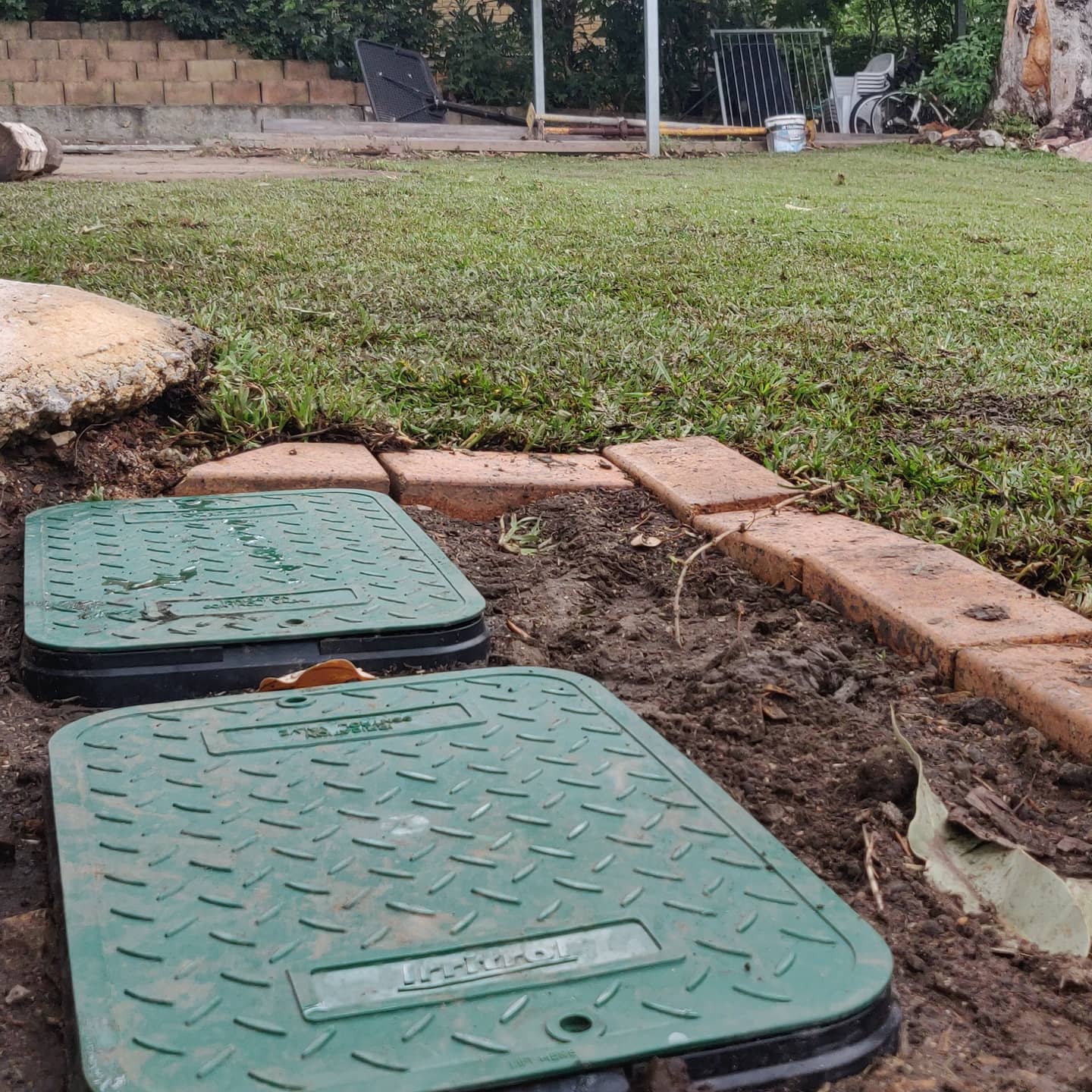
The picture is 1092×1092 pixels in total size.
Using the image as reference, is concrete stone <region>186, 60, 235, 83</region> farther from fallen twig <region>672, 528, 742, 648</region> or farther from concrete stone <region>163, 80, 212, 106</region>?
fallen twig <region>672, 528, 742, 648</region>

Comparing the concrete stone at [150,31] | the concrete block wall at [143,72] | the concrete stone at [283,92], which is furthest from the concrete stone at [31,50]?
the concrete stone at [283,92]

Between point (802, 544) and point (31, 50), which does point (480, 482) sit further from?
point (31, 50)

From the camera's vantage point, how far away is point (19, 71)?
14844 mm

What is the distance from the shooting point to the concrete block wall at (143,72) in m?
14.9

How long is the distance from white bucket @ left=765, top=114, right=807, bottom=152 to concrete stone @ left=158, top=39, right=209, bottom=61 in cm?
705

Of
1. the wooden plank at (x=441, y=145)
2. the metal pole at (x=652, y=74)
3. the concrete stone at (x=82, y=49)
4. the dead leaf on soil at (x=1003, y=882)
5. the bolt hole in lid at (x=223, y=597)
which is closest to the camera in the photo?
the dead leaf on soil at (x=1003, y=882)

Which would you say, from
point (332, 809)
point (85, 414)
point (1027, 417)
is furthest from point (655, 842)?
Result: point (1027, 417)

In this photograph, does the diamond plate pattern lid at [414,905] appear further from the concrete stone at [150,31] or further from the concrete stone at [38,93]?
the concrete stone at [150,31]

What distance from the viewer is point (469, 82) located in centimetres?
1598

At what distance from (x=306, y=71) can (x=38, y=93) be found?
10.5 feet

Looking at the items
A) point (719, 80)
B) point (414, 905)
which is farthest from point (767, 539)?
point (719, 80)

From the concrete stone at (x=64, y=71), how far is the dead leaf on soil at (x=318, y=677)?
15425mm

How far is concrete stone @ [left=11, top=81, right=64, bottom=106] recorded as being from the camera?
48.5 ft

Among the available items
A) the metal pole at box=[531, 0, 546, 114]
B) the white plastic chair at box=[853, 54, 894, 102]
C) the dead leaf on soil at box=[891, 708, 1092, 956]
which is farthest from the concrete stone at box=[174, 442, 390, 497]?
the white plastic chair at box=[853, 54, 894, 102]
